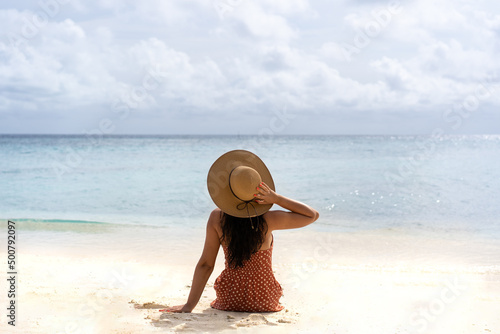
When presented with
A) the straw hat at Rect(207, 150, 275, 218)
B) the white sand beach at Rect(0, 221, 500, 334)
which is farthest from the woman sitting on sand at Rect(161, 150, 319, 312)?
the white sand beach at Rect(0, 221, 500, 334)

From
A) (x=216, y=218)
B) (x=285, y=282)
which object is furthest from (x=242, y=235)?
(x=285, y=282)

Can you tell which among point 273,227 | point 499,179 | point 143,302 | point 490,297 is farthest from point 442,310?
point 499,179

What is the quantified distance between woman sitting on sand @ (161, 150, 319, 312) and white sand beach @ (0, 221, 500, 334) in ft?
0.46

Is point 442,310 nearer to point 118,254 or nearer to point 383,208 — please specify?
point 118,254

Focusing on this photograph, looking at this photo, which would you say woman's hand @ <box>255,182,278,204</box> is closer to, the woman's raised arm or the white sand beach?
the woman's raised arm

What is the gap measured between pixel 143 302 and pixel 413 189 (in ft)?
36.0

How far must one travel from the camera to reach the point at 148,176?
706 inches

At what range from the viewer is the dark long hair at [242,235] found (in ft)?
10.9

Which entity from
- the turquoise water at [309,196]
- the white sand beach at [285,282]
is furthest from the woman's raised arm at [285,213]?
the turquoise water at [309,196]

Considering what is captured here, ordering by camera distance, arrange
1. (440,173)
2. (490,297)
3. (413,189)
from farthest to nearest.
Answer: (440,173) < (413,189) < (490,297)

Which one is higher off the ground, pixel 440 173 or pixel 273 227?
pixel 440 173

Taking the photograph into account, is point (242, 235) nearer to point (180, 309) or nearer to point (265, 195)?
point (265, 195)

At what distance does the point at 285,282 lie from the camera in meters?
5.12

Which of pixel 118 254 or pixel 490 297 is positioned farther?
pixel 118 254
